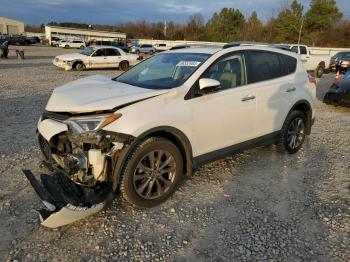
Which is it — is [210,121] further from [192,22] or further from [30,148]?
[192,22]

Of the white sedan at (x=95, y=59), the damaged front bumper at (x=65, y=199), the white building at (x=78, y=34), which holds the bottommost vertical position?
the damaged front bumper at (x=65, y=199)

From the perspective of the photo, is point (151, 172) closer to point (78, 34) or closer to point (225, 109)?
point (225, 109)

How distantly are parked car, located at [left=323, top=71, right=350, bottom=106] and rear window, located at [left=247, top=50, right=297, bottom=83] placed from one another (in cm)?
484

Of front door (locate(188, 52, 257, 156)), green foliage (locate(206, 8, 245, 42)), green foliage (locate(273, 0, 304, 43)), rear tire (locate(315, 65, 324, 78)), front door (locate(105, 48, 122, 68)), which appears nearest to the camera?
front door (locate(188, 52, 257, 156))

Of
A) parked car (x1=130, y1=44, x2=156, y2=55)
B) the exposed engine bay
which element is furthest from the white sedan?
parked car (x1=130, y1=44, x2=156, y2=55)

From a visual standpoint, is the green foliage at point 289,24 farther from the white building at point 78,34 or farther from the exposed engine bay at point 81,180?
the exposed engine bay at point 81,180

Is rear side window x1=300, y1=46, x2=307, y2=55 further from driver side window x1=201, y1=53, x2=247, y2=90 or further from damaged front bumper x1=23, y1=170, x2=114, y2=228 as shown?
damaged front bumper x1=23, y1=170, x2=114, y2=228

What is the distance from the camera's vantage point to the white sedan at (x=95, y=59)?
18188mm

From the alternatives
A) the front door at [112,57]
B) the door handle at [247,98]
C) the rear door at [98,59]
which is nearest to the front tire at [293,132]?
the door handle at [247,98]

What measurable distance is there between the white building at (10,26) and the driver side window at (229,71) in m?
94.3

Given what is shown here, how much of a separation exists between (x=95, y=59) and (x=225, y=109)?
15869 mm

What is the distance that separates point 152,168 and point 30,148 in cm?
280

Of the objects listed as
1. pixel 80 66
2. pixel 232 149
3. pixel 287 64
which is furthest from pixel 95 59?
pixel 232 149

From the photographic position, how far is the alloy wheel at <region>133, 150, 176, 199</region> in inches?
145
